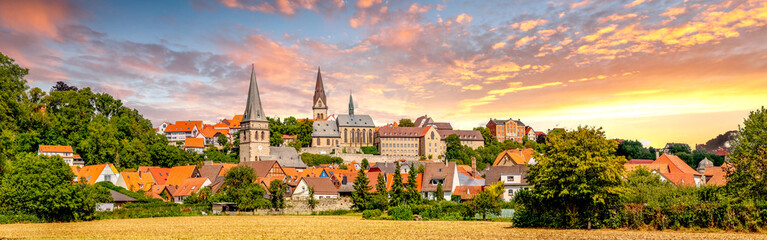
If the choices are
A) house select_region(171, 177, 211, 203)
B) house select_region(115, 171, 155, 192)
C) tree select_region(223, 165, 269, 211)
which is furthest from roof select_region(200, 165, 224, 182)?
tree select_region(223, 165, 269, 211)

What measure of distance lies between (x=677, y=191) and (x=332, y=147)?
113190 mm

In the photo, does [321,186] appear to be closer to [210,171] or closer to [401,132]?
[210,171]

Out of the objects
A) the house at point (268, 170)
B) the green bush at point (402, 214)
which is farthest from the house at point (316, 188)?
the green bush at point (402, 214)

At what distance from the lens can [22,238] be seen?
31.8 meters

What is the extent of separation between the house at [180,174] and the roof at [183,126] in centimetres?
9598

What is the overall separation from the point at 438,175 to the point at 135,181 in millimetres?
43859

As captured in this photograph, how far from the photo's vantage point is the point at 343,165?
406ft

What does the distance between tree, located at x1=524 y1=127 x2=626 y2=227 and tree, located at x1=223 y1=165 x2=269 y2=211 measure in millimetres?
36376

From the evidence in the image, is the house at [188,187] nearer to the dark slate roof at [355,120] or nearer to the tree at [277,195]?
the tree at [277,195]

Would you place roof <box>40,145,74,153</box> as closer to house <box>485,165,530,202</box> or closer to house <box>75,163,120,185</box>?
house <box>75,163,120,185</box>

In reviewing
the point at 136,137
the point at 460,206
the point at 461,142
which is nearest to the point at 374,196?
the point at 460,206

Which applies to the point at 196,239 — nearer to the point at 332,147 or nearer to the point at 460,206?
the point at 460,206

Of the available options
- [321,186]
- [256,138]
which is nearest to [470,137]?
[256,138]

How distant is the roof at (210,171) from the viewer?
89.6 metres
